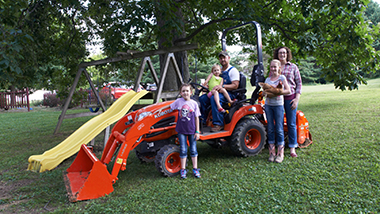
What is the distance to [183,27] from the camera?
8.69m

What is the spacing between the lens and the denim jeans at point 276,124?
4742mm

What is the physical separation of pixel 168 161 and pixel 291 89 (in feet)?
7.91

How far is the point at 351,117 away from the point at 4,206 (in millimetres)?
8646

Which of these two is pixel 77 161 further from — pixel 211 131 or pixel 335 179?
pixel 335 179

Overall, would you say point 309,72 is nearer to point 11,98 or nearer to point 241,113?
point 11,98

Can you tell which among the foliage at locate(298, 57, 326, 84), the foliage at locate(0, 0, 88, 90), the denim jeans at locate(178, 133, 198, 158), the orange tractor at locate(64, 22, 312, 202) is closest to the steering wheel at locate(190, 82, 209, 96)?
the orange tractor at locate(64, 22, 312, 202)

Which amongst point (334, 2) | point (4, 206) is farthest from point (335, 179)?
point (334, 2)

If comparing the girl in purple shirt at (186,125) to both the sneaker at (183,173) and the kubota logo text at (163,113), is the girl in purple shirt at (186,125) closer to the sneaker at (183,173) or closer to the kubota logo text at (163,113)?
the sneaker at (183,173)

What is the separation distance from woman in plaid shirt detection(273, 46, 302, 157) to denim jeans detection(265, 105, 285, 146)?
0.78ft

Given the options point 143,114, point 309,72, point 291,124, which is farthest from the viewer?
point 309,72

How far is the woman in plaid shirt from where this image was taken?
484 centimetres

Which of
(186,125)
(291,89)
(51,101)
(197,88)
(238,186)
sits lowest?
(238,186)

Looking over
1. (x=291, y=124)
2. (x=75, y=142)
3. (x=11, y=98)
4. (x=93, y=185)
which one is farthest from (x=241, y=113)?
(x=11, y=98)

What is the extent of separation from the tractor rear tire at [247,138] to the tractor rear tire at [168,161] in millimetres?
1091
